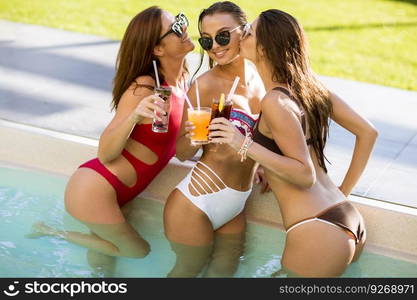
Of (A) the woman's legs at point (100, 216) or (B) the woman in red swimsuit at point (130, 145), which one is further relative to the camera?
(A) the woman's legs at point (100, 216)

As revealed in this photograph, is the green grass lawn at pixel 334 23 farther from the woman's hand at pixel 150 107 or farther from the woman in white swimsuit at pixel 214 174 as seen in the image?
the woman's hand at pixel 150 107

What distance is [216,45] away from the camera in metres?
4.57

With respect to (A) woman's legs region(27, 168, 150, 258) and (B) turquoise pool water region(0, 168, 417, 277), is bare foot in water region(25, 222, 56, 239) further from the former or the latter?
(A) woman's legs region(27, 168, 150, 258)

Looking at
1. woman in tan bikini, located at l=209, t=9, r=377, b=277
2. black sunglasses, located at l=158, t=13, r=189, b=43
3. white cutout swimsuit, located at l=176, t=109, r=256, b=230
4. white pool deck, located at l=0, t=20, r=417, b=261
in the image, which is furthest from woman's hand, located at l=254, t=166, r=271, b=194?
black sunglasses, located at l=158, t=13, r=189, b=43

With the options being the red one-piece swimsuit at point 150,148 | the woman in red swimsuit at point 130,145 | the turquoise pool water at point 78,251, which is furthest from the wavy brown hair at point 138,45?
the turquoise pool water at point 78,251

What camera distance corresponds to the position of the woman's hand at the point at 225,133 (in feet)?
13.1

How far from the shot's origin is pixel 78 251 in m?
5.01

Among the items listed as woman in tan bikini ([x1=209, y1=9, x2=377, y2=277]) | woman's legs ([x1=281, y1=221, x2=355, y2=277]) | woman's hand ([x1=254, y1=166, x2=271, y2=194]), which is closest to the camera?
woman in tan bikini ([x1=209, y1=9, x2=377, y2=277])

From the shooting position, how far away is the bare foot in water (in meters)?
5.25

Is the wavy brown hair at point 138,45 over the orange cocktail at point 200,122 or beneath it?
over

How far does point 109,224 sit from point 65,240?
41 centimetres

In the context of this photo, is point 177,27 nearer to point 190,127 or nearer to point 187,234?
point 190,127

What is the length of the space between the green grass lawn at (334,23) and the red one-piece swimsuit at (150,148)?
413 cm

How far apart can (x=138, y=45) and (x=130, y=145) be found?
23.7 inches
